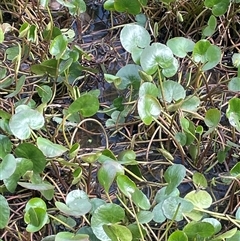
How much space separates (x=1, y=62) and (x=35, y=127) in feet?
1.17

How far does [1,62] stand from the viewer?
4.53 ft

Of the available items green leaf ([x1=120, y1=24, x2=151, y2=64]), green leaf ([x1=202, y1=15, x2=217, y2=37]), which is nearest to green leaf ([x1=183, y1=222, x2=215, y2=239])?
green leaf ([x1=120, y1=24, x2=151, y2=64])

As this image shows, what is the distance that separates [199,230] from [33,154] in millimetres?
357

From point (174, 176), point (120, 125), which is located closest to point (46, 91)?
point (120, 125)

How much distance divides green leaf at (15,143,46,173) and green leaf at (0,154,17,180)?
2.1 inches

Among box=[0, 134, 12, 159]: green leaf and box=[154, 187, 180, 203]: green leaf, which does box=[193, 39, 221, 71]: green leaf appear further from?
box=[0, 134, 12, 159]: green leaf

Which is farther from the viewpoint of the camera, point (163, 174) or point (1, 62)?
point (1, 62)

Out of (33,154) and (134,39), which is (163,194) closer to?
(33,154)

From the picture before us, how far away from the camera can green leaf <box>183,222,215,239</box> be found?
0.94 metres

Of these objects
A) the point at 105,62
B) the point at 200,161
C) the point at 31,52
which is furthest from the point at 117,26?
the point at 200,161

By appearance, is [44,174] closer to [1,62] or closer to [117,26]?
[1,62]

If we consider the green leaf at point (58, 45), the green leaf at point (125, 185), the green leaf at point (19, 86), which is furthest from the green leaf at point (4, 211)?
the green leaf at point (58, 45)

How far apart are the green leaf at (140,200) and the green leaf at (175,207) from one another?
0.04 metres

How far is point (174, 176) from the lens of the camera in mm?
1048
